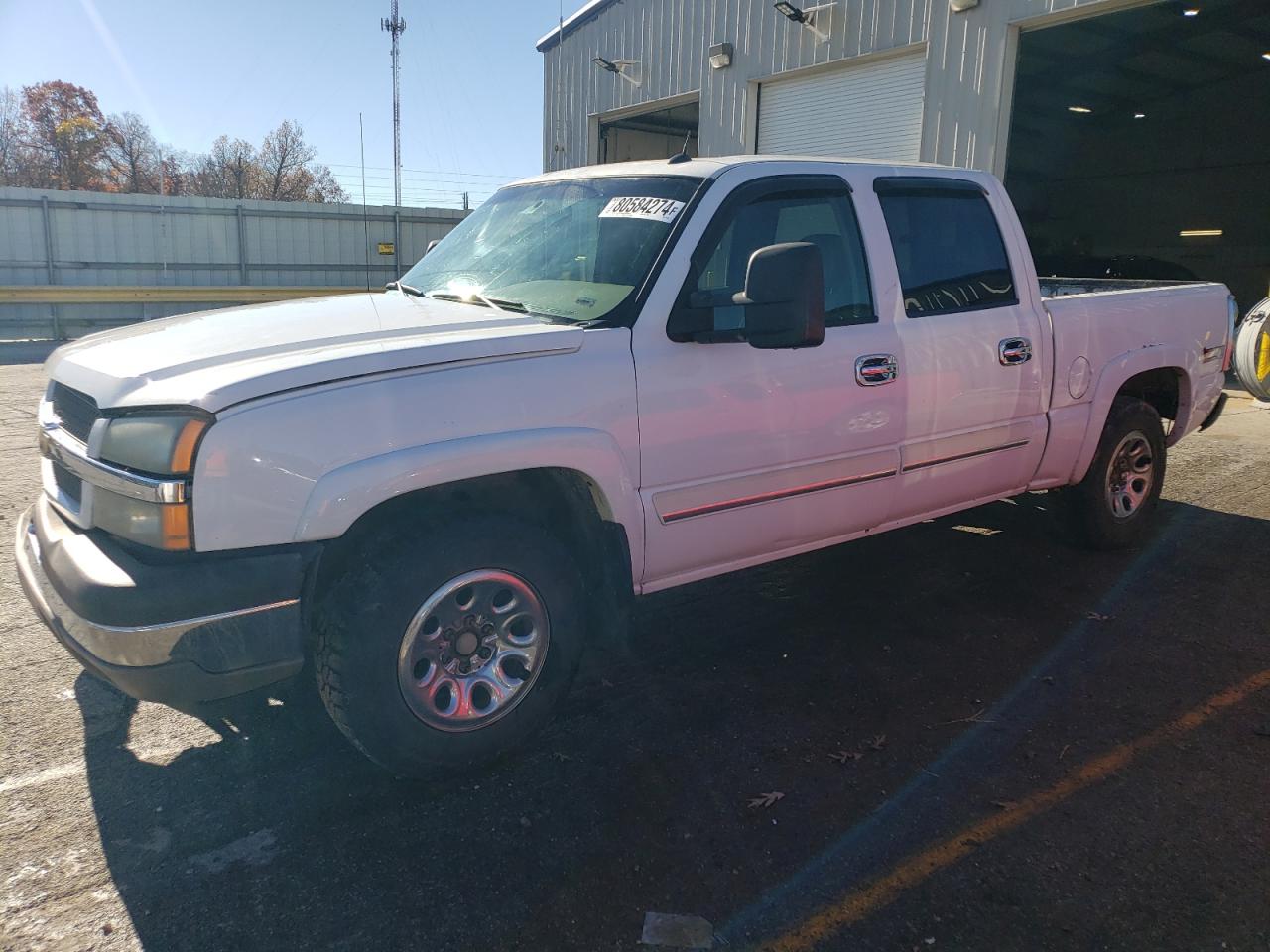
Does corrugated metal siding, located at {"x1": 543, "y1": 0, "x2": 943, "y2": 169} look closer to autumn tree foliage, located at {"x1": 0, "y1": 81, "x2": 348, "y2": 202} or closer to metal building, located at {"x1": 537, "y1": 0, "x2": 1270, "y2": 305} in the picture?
metal building, located at {"x1": 537, "y1": 0, "x2": 1270, "y2": 305}

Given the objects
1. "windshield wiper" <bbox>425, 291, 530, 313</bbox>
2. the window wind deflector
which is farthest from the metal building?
"windshield wiper" <bbox>425, 291, 530, 313</bbox>

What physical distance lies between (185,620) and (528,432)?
1133mm

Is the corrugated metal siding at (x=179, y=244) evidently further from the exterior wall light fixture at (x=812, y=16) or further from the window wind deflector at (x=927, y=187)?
the window wind deflector at (x=927, y=187)

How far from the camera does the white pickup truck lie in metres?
2.70

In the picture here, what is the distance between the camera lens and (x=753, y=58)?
14188mm

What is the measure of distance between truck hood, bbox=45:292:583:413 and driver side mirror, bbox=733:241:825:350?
0.62 meters

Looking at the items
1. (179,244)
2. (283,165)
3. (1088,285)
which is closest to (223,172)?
(283,165)

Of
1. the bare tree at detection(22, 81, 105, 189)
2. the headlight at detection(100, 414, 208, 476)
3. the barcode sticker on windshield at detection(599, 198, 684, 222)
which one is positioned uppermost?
the bare tree at detection(22, 81, 105, 189)

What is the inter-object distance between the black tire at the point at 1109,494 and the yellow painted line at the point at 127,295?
14.7m

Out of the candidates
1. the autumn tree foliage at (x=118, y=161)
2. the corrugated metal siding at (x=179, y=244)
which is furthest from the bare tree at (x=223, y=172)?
the corrugated metal siding at (x=179, y=244)

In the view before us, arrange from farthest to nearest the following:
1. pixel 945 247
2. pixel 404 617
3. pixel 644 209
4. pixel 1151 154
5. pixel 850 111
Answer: pixel 1151 154 → pixel 850 111 → pixel 945 247 → pixel 644 209 → pixel 404 617

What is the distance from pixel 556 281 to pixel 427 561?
135 centimetres

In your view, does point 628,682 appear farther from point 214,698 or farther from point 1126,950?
point 1126,950

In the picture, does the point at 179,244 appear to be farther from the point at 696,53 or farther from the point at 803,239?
the point at 803,239
